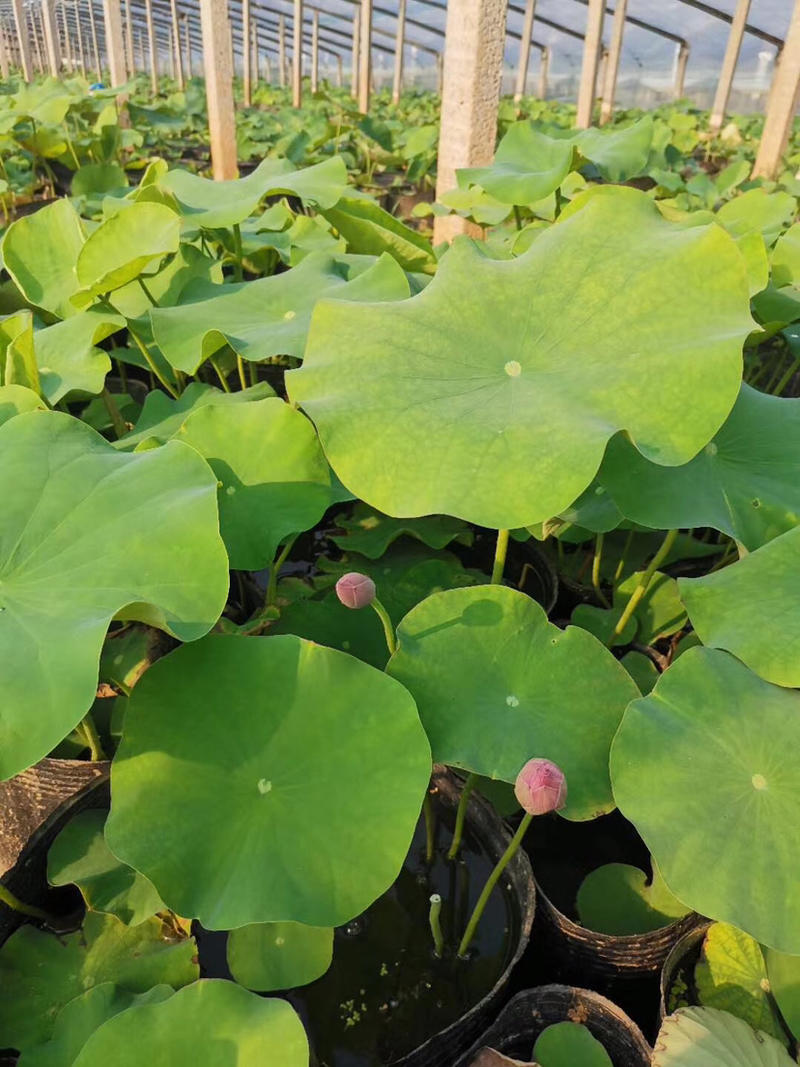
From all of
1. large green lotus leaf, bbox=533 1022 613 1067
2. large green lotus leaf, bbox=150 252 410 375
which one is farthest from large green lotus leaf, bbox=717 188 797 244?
large green lotus leaf, bbox=533 1022 613 1067

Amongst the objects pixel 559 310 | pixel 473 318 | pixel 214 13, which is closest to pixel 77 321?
pixel 473 318

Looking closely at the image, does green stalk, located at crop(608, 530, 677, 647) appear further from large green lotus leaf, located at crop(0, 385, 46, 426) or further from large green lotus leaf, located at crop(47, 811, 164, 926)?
large green lotus leaf, located at crop(0, 385, 46, 426)

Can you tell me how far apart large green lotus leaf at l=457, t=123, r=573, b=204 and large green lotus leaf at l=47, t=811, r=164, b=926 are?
1.61 meters

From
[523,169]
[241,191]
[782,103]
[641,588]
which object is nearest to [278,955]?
[641,588]

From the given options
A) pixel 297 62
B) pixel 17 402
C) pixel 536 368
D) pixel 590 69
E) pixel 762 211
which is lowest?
pixel 297 62

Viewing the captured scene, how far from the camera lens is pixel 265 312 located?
1570 millimetres

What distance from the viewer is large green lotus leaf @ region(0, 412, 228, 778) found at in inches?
30.7

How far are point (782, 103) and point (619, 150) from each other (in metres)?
2.56

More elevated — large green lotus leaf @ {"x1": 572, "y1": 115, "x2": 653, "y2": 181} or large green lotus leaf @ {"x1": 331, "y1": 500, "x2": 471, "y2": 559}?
large green lotus leaf @ {"x1": 572, "y1": 115, "x2": 653, "y2": 181}

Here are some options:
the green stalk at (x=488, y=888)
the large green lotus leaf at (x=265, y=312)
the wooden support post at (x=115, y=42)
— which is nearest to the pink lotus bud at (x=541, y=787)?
the green stalk at (x=488, y=888)

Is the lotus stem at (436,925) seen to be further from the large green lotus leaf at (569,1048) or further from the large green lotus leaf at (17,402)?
the large green lotus leaf at (17,402)

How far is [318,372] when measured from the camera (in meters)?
1.08

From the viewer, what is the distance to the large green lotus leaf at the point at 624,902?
3.68ft

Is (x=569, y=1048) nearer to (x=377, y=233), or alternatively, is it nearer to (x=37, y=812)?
(x=37, y=812)
